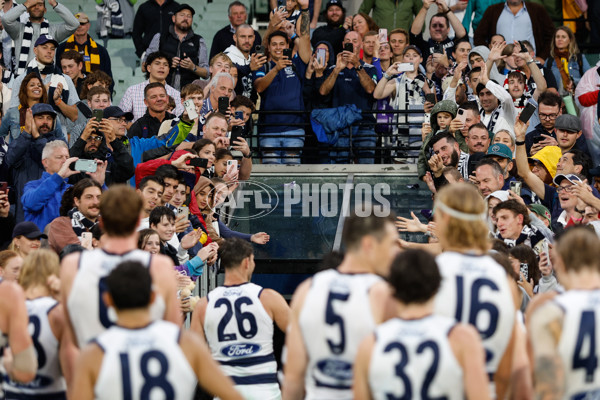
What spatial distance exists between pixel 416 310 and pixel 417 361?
238 millimetres

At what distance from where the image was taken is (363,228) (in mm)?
5293

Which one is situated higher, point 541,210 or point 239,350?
point 541,210

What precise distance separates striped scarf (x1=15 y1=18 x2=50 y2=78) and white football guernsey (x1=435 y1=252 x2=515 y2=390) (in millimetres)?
9119

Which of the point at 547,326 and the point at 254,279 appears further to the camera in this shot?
the point at 254,279

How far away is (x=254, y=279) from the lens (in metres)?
11.3

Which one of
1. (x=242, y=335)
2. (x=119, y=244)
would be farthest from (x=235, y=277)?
(x=119, y=244)

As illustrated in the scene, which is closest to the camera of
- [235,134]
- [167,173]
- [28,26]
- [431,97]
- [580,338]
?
[580,338]

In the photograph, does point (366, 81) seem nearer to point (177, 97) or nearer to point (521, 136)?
point (177, 97)

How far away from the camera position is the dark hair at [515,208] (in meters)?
9.02

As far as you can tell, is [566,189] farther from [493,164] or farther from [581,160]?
[581,160]

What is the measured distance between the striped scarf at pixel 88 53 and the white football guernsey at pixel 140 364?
9.36 m

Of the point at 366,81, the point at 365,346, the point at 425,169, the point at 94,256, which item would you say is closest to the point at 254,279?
the point at 425,169

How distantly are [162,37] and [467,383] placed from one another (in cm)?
992

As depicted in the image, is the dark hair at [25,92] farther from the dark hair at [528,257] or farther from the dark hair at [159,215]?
the dark hair at [528,257]
